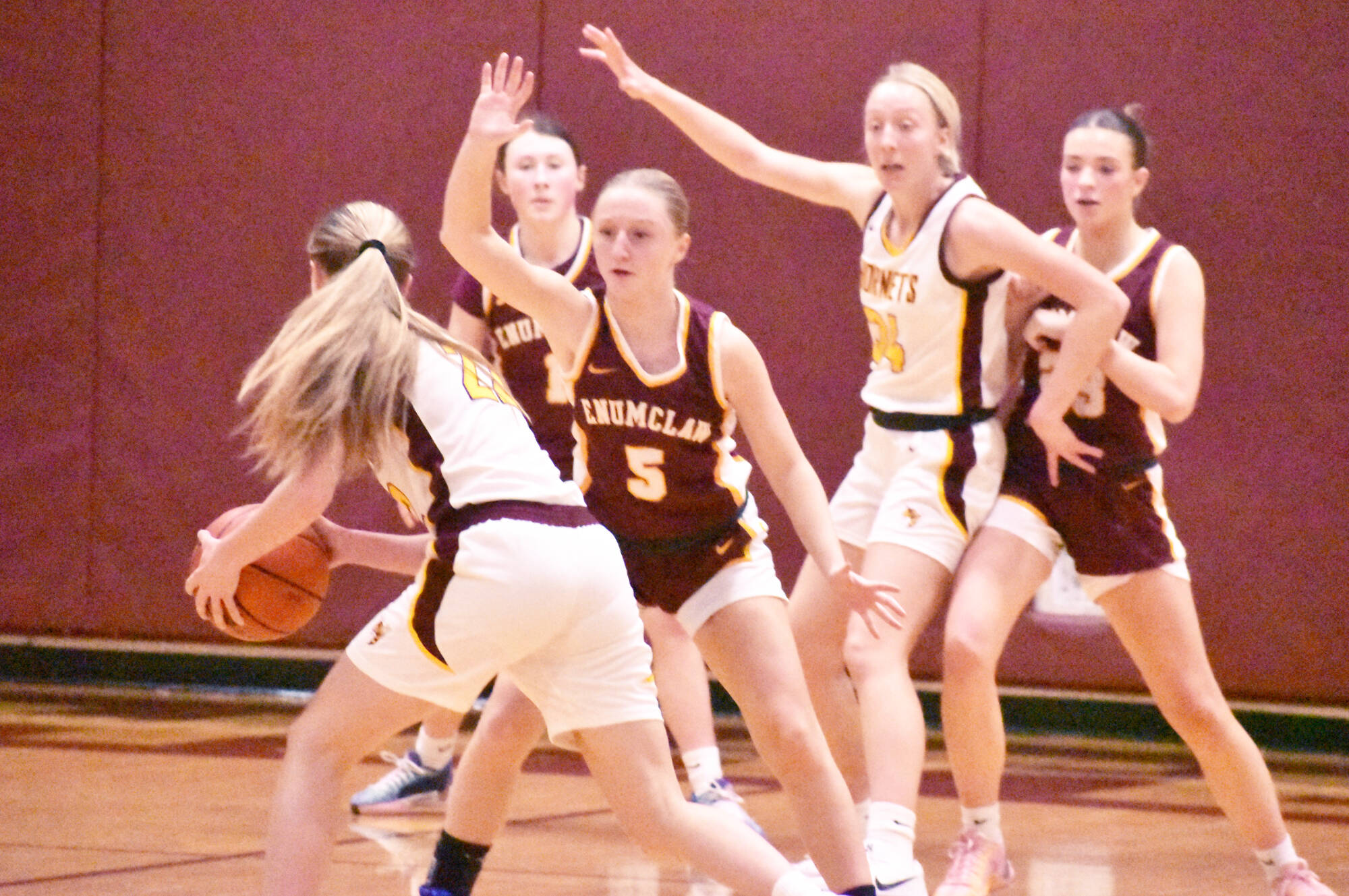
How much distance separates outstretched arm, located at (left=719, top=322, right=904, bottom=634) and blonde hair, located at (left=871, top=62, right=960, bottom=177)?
0.90 metres

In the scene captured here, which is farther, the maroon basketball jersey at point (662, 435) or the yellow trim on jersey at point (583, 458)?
the yellow trim on jersey at point (583, 458)

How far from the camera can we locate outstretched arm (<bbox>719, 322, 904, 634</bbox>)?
3.63 m

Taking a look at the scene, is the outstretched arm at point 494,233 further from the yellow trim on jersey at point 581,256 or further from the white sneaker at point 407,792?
the white sneaker at point 407,792

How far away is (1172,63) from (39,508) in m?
4.74

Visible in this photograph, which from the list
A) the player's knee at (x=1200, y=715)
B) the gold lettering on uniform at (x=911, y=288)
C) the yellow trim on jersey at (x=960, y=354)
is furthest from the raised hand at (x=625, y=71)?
the player's knee at (x=1200, y=715)

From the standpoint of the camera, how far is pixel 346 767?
316 cm

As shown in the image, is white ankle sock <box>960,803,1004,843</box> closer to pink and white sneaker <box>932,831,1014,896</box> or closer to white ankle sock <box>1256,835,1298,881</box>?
pink and white sneaker <box>932,831,1014,896</box>

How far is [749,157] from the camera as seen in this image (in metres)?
4.73

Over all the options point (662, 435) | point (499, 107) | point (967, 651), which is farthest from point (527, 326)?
point (499, 107)

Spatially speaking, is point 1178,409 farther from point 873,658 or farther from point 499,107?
point 499,107

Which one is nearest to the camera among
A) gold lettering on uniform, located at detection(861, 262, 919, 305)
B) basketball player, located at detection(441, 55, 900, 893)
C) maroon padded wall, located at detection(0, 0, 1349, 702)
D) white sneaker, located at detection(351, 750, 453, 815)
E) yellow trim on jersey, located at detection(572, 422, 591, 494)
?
basketball player, located at detection(441, 55, 900, 893)

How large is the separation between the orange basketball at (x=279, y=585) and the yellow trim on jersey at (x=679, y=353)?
2.24ft

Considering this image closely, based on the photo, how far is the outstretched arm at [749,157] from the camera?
458 cm

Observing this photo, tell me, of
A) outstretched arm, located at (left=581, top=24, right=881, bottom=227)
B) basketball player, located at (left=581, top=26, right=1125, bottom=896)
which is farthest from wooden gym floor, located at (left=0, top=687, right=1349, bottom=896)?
outstretched arm, located at (left=581, top=24, right=881, bottom=227)
